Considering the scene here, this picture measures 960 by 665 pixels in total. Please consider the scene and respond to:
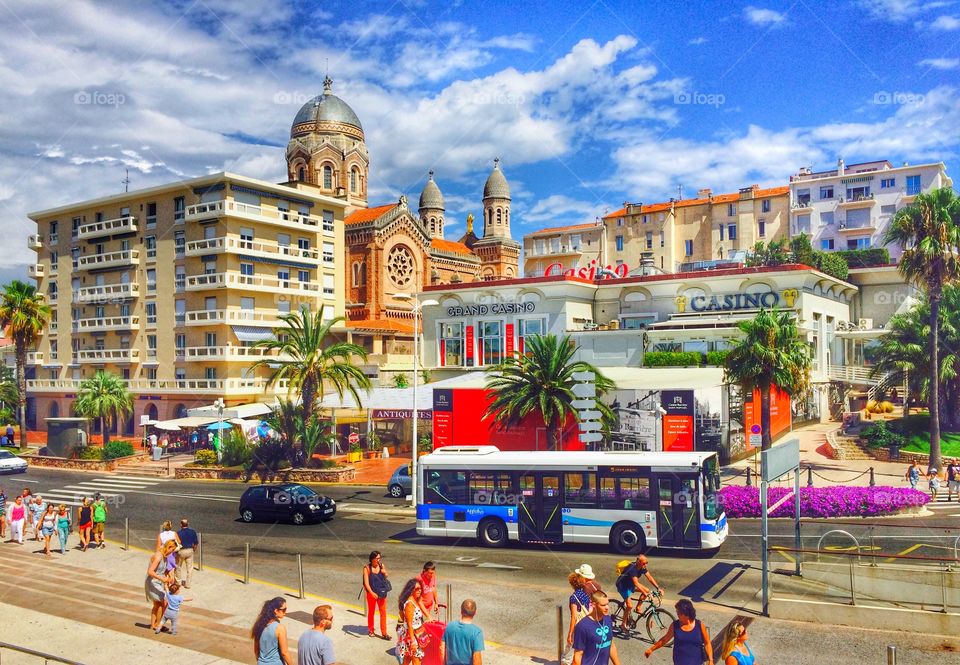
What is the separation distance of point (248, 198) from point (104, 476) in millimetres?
23928

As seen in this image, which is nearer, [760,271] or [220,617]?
[220,617]

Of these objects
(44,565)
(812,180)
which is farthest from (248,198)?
(812,180)

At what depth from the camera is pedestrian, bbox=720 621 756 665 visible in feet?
29.9

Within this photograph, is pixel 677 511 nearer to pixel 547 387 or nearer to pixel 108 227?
pixel 547 387

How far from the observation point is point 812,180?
3300 inches

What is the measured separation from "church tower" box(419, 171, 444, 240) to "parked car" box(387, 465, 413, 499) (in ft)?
248

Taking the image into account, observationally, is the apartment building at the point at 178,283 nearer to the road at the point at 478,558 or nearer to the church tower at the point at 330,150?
the church tower at the point at 330,150

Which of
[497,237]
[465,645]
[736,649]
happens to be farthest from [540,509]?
[497,237]

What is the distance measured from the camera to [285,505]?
2745 centimetres

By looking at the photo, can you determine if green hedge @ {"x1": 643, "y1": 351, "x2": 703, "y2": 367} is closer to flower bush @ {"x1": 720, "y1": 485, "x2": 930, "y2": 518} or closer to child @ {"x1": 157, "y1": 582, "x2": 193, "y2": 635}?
flower bush @ {"x1": 720, "y1": 485, "x2": 930, "y2": 518}

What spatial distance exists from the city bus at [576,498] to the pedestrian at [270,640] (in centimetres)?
1256

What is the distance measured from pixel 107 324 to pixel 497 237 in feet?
180

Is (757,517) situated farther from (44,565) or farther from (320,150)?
(320,150)

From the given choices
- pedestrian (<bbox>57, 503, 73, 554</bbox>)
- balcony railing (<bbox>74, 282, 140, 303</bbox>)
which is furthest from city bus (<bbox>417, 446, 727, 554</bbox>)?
balcony railing (<bbox>74, 282, 140, 303</bbox>)
